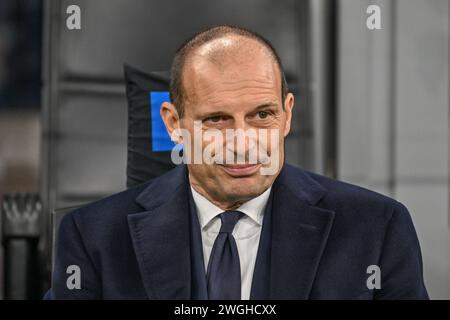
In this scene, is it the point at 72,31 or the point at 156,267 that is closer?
the point at 156,267

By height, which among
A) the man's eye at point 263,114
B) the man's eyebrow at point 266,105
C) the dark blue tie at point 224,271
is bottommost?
the dark blue tie at point 224,271

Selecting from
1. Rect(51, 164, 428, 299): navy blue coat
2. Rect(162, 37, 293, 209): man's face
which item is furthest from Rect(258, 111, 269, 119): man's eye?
Rect(51, 164, 428, 299): navy blue coat

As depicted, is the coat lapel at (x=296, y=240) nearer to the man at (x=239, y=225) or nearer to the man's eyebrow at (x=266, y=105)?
the man at (x=239, y=225)

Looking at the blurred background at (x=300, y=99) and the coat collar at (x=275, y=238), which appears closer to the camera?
the coat collar at (x=275, y=238)

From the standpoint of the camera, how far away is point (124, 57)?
1.32 m

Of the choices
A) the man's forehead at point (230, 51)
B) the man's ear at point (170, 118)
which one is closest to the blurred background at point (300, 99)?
the man's ear at point (170, 118)

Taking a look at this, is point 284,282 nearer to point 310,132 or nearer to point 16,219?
point 310,132

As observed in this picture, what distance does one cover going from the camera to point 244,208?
41.7 inches

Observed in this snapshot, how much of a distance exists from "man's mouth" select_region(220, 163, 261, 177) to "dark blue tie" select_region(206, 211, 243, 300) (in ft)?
0.37

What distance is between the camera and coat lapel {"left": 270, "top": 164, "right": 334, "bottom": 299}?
1006mm

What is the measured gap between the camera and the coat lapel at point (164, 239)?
102 cm

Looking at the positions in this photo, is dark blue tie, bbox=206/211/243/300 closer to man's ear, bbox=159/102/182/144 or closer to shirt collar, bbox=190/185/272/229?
shirt collar, bbox=190/185/272/229

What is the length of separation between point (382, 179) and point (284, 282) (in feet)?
1.71
